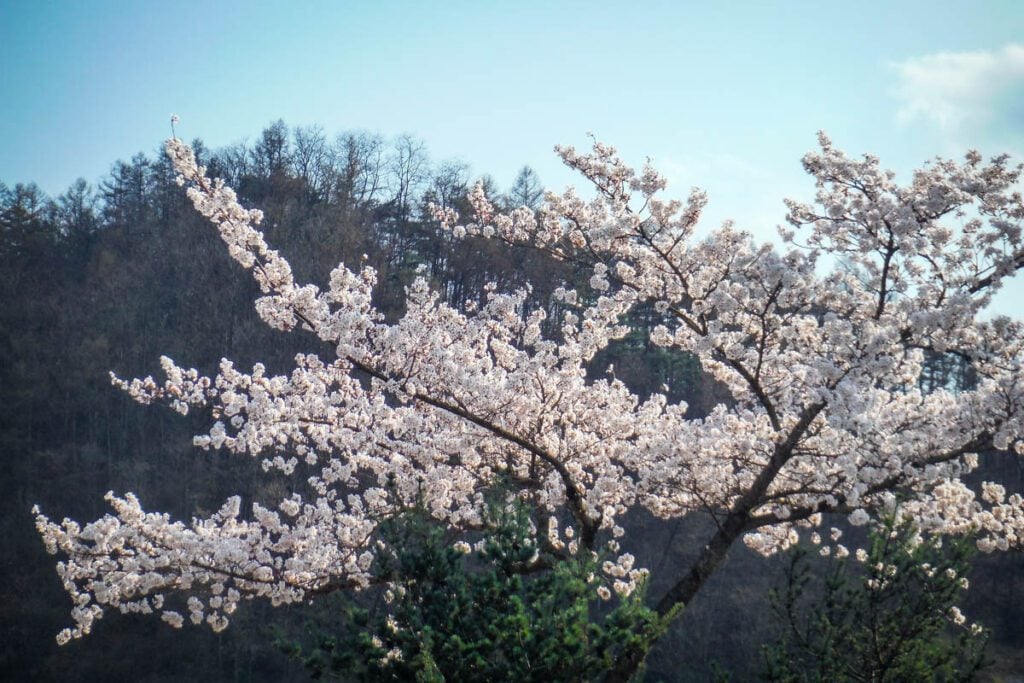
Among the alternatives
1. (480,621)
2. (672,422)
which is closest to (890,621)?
(480,621)

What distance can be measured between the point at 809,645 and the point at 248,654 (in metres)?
19.6

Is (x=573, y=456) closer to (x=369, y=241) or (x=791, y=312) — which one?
(x=791, y=312)

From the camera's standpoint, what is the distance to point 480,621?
4.48 metres

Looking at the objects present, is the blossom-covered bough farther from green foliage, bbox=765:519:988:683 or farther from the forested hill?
the forested hill

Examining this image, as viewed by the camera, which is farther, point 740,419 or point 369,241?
point 369,241

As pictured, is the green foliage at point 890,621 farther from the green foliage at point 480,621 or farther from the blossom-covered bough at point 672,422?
the green foliage at point 480,621

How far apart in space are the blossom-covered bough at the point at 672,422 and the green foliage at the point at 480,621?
42 cm

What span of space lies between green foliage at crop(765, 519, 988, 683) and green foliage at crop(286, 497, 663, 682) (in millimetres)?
1296

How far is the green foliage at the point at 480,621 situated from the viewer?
425 cm

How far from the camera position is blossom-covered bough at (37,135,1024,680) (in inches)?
227

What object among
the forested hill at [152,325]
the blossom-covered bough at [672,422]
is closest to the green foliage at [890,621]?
the blossom-covered bough at [672,422]

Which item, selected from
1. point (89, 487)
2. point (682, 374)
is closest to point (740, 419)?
point (682, 374)

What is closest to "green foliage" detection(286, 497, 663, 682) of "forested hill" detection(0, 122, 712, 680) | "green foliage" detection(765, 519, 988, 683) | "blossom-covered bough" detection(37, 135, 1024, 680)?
"blossom-covered bough" detection(37, 135, 1024, 680)

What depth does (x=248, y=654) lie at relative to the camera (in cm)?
2180
